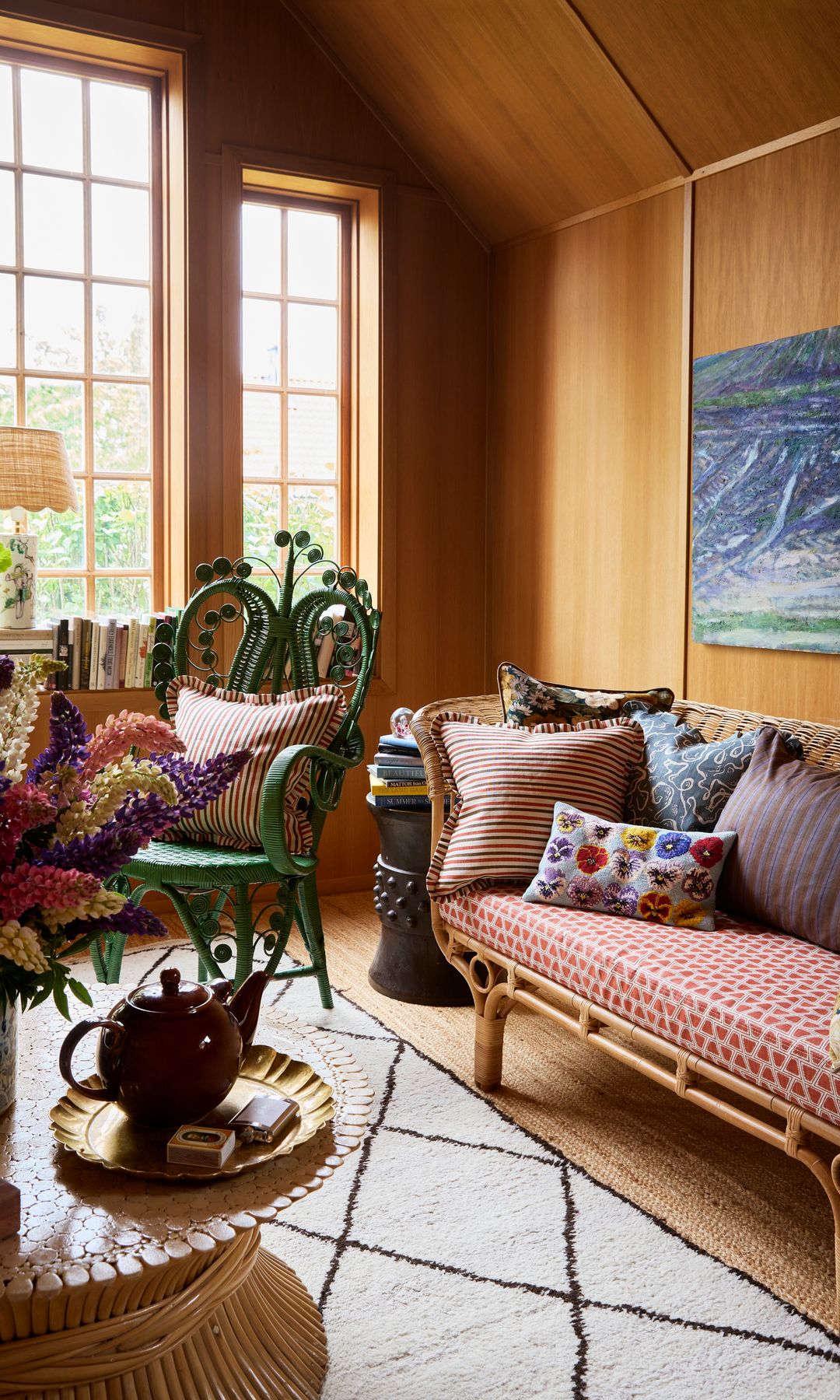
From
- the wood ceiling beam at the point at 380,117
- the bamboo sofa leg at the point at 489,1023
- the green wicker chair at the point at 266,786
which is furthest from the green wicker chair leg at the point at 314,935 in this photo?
the wood ceiling beam at the point at 380,117

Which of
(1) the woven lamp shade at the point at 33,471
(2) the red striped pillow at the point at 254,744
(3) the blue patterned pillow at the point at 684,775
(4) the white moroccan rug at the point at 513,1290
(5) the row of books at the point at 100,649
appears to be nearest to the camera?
(4) the white moroccan rug at the point at 513,1290

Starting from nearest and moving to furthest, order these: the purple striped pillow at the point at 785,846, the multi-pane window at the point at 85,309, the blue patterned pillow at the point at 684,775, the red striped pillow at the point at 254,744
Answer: the purple striped pillow at the point at 785,846 < the blue patterned pillow at the point at 684,775 < the red striped pillow at the point at 254,744 < the multi-pane window at the point at 85,309

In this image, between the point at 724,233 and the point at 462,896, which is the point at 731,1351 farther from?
the point at 724,233

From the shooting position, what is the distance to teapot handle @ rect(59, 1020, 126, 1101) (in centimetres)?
150

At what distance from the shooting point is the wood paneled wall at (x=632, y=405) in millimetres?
3201

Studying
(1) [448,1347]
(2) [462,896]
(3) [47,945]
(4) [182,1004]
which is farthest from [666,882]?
(3) [47,945]

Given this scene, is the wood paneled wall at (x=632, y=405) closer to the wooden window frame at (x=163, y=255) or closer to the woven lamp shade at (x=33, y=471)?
the wooden window frame at (x=163, y=255)

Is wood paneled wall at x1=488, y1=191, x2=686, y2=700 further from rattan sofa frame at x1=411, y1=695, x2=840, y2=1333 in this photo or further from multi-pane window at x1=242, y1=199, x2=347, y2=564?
rattan sofa frame at x1=411, y1=695, x2=840, y2=1333

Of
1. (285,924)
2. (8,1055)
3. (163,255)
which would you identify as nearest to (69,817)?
(8,1055)

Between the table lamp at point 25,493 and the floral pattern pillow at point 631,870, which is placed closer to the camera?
the floral pattern pillow at point 631,870

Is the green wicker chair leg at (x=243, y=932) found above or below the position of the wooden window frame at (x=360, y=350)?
below

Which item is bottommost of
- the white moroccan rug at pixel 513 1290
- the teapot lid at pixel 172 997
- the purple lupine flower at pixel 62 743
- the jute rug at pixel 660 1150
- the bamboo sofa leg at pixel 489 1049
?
the white moroccan rug at pixel 513 1290

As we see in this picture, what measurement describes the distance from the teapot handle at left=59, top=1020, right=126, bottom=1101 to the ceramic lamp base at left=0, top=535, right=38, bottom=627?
236cm

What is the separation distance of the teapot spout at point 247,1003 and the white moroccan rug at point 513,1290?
561 millimetres
